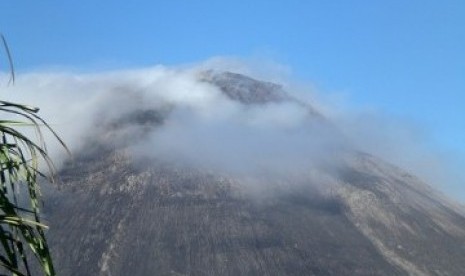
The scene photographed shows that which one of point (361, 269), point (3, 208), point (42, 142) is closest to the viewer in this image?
point (3, 208)

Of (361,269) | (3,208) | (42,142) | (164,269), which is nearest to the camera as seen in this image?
(3,208)

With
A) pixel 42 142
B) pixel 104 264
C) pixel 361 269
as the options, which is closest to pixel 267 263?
pixel 361 269

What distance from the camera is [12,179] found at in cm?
439

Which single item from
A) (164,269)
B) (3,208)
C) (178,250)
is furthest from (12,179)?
(178,250)

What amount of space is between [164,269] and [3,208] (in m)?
181

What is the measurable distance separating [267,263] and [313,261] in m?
13.7

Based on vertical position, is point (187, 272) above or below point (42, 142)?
below

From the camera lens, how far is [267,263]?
632 ft

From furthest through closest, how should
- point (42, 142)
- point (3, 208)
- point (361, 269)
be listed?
1. point (361, 269)
2. point (42, 142)
3. point (3, 208)

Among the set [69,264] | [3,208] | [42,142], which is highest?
[42,142]

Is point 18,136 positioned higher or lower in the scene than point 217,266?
higher

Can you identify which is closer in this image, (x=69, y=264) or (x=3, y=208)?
(x=3, y=208)

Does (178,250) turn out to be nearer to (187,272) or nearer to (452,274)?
(187,272)

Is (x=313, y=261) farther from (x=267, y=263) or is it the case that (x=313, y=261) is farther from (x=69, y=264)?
(x=69, y=264)
